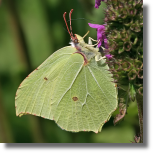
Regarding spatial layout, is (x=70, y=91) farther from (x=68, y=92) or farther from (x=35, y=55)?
(x=35, y=55)

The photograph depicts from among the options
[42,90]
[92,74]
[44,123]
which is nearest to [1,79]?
[44,123]

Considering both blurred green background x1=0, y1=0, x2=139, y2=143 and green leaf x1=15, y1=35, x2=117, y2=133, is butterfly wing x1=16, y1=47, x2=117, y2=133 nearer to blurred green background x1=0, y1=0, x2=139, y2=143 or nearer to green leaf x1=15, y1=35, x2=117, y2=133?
green leaf x1=15, y1=35, x2=117, y2=133

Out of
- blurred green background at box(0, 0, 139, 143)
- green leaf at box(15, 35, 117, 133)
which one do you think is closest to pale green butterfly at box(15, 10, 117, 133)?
green leaf at box(15, 35, 117, 133)

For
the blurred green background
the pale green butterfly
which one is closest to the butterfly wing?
the pale green butterfly

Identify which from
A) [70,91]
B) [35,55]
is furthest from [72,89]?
[35,55]

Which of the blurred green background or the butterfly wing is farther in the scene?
the blurred green background

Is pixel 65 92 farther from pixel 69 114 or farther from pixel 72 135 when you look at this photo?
pixel 72 135
